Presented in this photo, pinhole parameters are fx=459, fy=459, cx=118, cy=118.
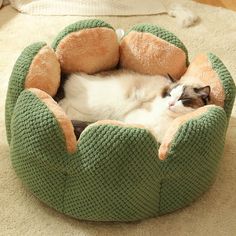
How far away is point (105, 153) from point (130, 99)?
0.38 m

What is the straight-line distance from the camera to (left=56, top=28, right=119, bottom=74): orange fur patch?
5.12ft

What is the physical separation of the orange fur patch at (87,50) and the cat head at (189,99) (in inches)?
11.9

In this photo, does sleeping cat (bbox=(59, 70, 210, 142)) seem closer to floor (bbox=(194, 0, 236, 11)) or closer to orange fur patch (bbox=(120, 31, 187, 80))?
orange fur patch (bbox=(120, 31, 187, 80))

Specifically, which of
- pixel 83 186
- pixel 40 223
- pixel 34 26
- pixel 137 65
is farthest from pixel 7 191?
pixel 34 26

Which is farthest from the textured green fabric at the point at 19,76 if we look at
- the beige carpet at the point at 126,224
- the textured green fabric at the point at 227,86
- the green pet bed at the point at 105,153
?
the textured green fabric at the point at 227,86

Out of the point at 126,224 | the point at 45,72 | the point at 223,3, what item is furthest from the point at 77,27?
the point at 223,3

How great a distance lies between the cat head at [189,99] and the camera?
149cm

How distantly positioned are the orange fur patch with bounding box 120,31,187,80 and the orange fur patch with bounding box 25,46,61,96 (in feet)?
0.92

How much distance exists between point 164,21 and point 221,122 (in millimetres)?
1035

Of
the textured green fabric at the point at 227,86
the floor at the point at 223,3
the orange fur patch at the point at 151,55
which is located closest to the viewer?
the textured green fabric at the point at 227,86

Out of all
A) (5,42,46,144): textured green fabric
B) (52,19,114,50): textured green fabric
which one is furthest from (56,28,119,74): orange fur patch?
(5,42,46,144): textured green fabric

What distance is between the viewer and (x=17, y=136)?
135 centimetres

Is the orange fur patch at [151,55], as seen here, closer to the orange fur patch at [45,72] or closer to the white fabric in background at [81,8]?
the orange fur patch at [45,72]

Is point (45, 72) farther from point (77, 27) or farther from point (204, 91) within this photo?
point (204, 91)
